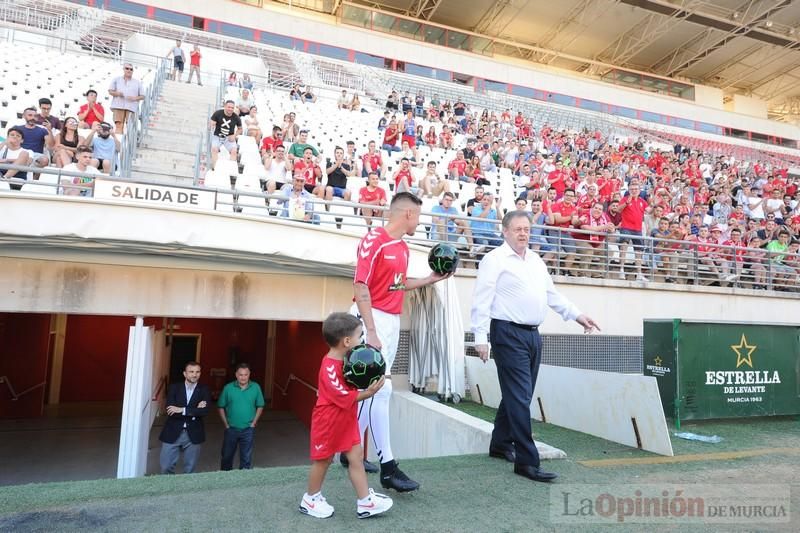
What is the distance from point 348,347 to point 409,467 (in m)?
1.33

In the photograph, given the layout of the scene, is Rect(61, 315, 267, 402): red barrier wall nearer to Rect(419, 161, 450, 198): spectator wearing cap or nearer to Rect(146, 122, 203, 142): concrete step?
Rect(146, 122, 203, 142): concrete step

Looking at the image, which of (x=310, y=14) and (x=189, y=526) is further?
(x=310, y=14)

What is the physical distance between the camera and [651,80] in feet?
114

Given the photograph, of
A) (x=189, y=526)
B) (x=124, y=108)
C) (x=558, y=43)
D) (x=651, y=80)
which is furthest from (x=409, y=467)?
(x=651, y=80)

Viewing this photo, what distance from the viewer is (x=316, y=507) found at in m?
2.74

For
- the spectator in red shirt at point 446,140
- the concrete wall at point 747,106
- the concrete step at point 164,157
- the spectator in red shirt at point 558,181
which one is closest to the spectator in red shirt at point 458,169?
the spectator in red shirt at point 558,181

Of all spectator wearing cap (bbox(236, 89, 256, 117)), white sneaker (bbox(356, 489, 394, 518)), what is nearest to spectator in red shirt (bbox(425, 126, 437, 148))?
spectator wearing cap (bbox(236, 89, 256, 117))

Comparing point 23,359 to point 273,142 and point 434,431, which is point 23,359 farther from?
point 434,431

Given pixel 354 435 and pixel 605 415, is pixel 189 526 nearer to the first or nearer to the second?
pixel 354 435

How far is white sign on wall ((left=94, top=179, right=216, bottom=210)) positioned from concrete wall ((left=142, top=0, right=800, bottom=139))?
2352cm

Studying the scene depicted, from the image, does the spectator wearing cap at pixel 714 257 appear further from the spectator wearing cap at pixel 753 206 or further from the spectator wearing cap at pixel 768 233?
the spectator wearing cap at pixel 753 206

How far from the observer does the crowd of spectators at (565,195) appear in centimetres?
921

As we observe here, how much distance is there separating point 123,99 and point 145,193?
18.8 ft

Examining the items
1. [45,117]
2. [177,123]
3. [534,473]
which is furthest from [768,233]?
[45,117]
